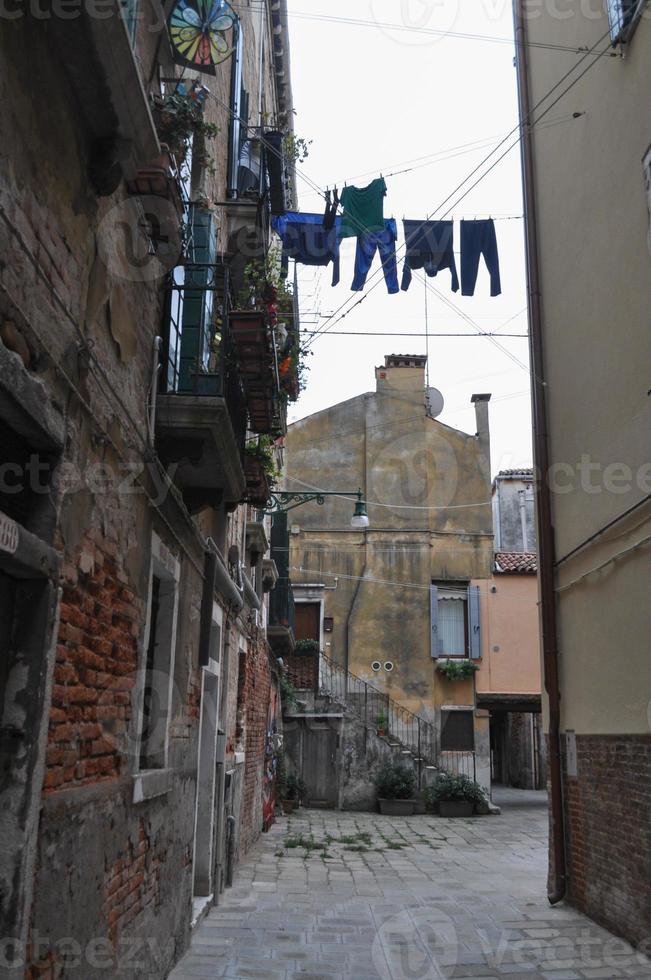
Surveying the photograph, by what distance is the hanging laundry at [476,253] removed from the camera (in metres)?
9.80

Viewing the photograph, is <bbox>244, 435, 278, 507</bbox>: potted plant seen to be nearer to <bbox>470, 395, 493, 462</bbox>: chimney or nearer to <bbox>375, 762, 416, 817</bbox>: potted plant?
<bbox>375, 762, 416, 817</bbox>: potted plant

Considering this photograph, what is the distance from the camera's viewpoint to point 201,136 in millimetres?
5859

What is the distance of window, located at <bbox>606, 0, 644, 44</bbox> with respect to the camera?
24.7 ft

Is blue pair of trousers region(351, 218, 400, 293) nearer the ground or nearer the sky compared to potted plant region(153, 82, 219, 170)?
nearer the sky

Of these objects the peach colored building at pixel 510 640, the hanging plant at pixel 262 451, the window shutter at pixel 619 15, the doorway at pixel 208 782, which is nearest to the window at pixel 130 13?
the hanging plant at pixel 262 451

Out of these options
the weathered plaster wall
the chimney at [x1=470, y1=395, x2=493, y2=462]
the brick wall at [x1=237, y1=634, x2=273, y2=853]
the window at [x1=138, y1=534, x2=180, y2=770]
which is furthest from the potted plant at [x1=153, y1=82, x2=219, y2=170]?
the chimney at [x1=470, y1=395, x2=493, y2=462]

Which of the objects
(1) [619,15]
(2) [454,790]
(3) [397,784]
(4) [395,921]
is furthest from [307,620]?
(1) [619,15]

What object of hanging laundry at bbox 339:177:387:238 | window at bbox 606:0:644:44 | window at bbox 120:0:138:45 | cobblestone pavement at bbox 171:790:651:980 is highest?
window at bbox 606:0:644:44

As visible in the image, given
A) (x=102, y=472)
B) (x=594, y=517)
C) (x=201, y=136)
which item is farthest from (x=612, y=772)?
(x=201, y=136)

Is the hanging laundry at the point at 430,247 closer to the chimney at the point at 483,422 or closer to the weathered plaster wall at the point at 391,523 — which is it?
the weathered plaster wall at the point at 391,523

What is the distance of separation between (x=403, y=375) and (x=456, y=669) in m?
8.17

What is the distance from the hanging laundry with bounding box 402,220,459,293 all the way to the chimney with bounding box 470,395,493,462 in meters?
13.2

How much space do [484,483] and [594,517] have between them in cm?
1428

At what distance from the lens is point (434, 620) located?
2078 centimetres
